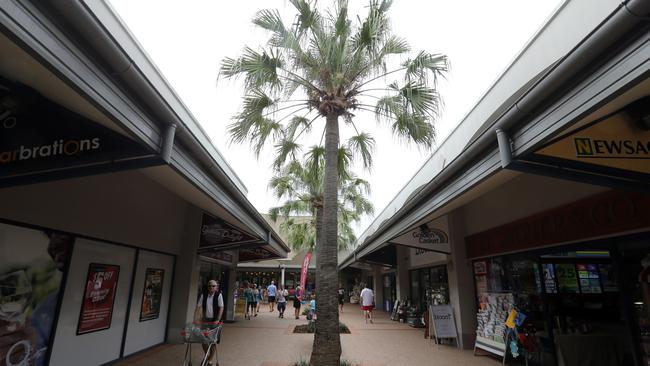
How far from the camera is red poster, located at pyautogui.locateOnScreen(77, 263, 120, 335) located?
6.74 m

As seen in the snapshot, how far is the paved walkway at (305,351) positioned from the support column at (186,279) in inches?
23.6

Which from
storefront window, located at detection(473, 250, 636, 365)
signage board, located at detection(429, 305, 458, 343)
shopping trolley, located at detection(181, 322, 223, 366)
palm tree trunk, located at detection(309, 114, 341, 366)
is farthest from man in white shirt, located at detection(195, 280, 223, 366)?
storefront window, located at detection(473, 250, 636, 365)

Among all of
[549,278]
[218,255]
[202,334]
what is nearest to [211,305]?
[202,334]

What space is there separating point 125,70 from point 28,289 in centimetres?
445

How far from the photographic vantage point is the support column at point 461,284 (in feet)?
32.4

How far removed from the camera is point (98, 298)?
7105 millimetres

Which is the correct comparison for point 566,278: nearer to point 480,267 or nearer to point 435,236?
point 480,267

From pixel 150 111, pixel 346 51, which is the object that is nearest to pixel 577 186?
pixel 346 51

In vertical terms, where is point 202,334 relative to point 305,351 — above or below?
above

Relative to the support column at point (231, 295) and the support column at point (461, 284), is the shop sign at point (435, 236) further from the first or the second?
the support column at point (231, 295)

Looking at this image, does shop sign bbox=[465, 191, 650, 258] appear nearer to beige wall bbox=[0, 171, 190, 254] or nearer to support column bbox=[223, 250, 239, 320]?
beige wall bbox=[0, 171, 190, 254]

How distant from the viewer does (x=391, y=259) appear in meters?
19.0

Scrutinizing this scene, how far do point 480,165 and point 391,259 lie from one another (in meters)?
14.7

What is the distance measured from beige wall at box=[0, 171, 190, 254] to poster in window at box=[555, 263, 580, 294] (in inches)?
355
